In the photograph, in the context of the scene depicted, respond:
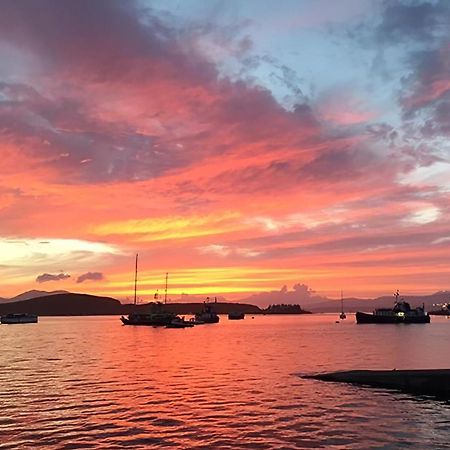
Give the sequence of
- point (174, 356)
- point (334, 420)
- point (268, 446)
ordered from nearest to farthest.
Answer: point (268, 446) < point (334, 420) < point (174, 356)

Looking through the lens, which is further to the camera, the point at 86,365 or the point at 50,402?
the point at 86,365

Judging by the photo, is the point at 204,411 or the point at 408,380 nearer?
the point at 204,411

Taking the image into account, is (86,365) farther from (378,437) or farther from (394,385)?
(378,437)

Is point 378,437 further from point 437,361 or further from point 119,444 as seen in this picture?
point 437,361

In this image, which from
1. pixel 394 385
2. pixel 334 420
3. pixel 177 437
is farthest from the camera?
pixel 394 385

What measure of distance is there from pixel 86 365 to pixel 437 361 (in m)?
50.9

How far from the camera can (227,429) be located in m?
32.1

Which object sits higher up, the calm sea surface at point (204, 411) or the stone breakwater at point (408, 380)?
the stone breakwater at point (408, 380)

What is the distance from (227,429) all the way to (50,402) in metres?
17.2

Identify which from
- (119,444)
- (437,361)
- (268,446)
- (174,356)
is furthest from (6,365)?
(437,361)

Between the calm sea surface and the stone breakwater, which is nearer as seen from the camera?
the calm sea surface

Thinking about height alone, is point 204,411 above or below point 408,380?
below

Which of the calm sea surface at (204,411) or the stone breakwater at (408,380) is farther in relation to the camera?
the stone breakwater at (408,380)

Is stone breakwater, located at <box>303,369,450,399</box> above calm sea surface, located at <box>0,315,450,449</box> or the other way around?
above
